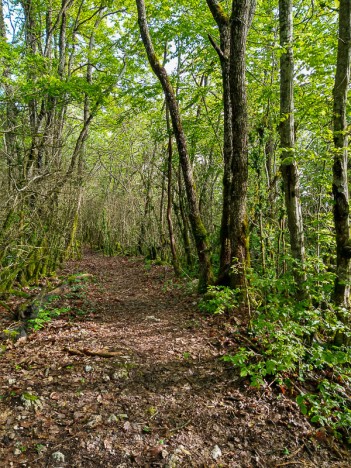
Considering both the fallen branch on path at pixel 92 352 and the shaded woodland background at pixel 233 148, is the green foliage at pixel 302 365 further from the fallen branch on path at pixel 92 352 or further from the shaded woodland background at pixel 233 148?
the fallen branch on path at pixel 92 352

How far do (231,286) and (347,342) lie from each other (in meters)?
1.86

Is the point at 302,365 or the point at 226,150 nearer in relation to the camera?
the point at 302,365

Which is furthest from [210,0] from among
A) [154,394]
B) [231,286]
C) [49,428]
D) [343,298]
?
[49,428]

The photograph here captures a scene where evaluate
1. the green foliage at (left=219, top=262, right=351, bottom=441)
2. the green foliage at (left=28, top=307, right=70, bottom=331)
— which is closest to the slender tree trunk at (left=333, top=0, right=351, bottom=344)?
the green foliage at (left=219, top=262, right=351, bottom=441)

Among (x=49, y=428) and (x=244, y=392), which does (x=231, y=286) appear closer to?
(x=244, y=392)

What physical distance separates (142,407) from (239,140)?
4057 mm

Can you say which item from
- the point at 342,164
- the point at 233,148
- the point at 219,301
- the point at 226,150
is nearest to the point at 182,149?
the point at 226,150

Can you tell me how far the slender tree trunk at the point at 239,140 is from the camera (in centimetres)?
482

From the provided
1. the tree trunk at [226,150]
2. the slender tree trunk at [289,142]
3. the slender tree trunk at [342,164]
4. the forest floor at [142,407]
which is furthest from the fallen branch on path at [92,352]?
the slender tree trunk at [342,164]

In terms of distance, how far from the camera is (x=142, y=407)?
10.2 feet

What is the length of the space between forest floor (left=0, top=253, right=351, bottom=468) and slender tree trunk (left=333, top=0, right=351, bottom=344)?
1684 mm

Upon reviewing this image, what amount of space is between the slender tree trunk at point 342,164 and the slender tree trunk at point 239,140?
1.32 meters

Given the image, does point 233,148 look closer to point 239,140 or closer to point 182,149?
point 239,140

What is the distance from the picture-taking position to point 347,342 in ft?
14.8
